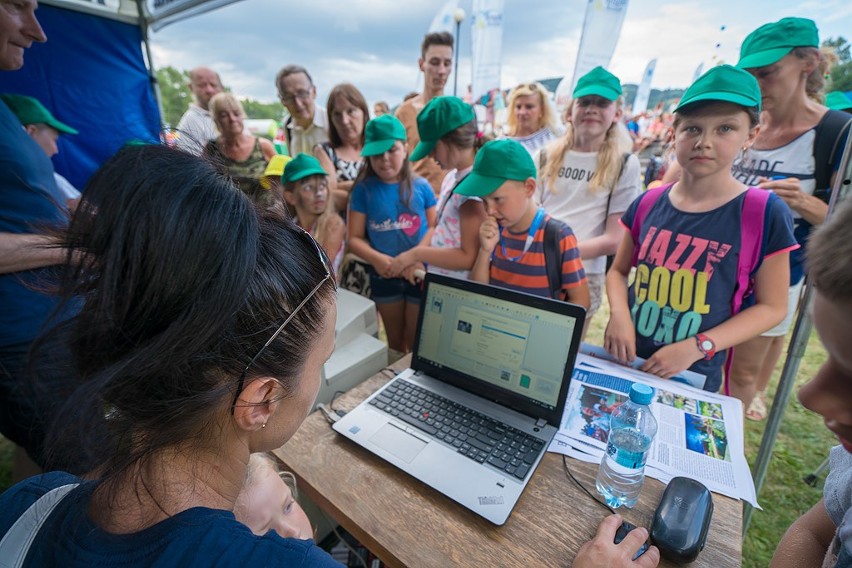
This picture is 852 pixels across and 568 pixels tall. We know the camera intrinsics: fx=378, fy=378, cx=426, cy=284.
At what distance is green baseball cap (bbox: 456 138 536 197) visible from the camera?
151cm

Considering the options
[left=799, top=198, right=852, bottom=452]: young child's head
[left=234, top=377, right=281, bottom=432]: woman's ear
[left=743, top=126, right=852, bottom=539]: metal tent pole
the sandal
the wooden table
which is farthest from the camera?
the sandal

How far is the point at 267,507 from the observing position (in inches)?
31.2

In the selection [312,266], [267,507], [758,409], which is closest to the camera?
[312,266]

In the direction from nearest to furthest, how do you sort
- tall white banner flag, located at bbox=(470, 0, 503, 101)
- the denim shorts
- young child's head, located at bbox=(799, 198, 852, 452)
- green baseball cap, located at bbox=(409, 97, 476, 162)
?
young child's head, located at bbox=(799, 198, 852, 452) → green baseball cap, located at bbox=(409, 97, 476, 162) → the denim shorts → tall white banner flag, located at bbox=(470, 0, 503, 101)

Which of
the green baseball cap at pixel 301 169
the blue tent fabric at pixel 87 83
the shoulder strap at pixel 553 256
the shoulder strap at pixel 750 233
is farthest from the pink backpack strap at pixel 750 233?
the blue tent fabric at pixel 87 83

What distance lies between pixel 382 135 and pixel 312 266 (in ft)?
5.73

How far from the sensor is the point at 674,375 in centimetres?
134

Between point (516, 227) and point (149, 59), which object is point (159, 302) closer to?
point (516, 227)

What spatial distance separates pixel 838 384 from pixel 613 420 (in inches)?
25.1

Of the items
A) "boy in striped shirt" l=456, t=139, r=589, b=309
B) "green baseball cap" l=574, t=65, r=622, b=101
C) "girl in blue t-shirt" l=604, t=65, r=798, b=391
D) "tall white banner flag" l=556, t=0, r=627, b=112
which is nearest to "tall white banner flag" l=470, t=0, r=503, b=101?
"tall white banner flag" l=556, t=0, r=627, b=112

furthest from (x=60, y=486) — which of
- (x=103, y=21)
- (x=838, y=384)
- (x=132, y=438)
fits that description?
(x=103, y=21)

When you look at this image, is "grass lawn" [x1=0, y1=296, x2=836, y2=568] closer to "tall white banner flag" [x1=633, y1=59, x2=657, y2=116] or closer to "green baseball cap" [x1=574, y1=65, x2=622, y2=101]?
"green baseball cap" [x1=574, y1=65, x2=622, y2=101]

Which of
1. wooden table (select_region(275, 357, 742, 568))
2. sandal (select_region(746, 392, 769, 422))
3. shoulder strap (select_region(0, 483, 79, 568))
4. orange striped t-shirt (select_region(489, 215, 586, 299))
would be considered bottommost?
sandal (select_region(746, 392, 769, 422))

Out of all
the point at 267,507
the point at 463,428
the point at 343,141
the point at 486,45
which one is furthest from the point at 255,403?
the point at 486,45
